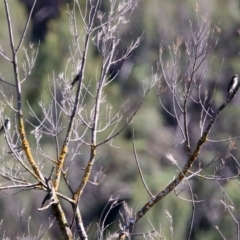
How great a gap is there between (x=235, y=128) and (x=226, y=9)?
366 centimetres

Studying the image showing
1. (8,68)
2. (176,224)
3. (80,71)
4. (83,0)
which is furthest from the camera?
(83,0)

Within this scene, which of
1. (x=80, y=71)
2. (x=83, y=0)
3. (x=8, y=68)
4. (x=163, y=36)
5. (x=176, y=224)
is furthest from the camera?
(x=163, y=36)

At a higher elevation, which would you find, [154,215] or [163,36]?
[163,36]

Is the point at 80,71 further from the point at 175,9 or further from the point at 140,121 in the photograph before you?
the point at 175,9

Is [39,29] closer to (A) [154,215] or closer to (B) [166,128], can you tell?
(B) [166,128]

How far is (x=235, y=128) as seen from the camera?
16594mm

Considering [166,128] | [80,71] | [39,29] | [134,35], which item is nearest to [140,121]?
[166,128]

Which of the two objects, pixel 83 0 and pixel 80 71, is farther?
pixel 83 0

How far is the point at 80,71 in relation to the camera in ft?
16.5

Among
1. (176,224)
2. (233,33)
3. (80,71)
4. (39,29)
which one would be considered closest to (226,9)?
(233,33)

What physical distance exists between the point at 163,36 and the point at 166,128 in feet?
8.55

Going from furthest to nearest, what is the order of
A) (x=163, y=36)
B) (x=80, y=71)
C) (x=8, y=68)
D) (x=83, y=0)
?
1. (x=163, y=36)
2. (x=83, y=0)
3. (x=8, y=68)
4. (x=80, y=71)

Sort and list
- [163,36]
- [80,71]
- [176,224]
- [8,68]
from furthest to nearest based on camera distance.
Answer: [163,36] < [176,224] < [8,68] < [80,71]

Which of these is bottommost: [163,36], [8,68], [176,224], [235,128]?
[176,224]
